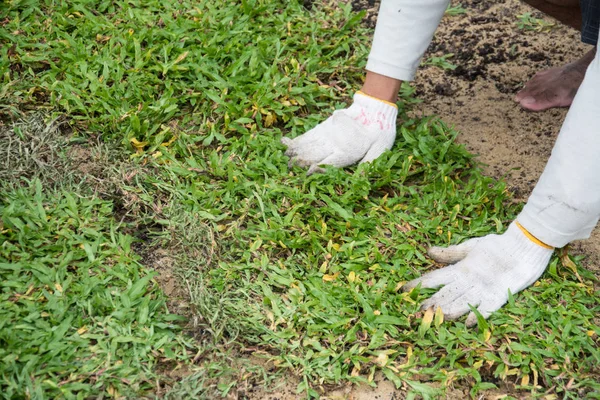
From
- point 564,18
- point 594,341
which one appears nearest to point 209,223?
point 594,341

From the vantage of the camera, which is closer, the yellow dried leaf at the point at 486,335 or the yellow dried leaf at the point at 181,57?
the yellow dried leaf at the point at 486,335

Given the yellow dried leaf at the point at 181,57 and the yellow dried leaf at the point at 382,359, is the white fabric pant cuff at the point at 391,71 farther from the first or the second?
the yellow dried leaf at the point at 382,359

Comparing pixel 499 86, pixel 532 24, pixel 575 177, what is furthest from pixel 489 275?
pixel 532 24

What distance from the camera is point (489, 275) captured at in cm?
225

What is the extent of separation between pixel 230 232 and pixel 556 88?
5.63 ft

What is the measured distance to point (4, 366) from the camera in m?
1.84

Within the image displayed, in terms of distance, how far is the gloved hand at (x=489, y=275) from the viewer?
7.25 feet

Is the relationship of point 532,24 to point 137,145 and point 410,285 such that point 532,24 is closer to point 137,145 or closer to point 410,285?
point 410,285

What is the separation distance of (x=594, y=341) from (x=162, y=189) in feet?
5.46

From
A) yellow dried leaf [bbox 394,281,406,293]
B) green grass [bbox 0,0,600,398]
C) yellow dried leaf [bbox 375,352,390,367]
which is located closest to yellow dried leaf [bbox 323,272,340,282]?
green grass [bbox 0,0,600,398]

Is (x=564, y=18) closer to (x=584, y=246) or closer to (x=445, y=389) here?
(x=584, y=246)

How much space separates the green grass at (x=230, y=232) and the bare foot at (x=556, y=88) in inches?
19.7

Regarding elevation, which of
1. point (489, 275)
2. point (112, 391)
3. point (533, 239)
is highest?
point (533, 239)

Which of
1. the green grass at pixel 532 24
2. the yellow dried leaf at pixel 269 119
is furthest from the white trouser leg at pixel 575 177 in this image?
the green grass at pixel 532 24
